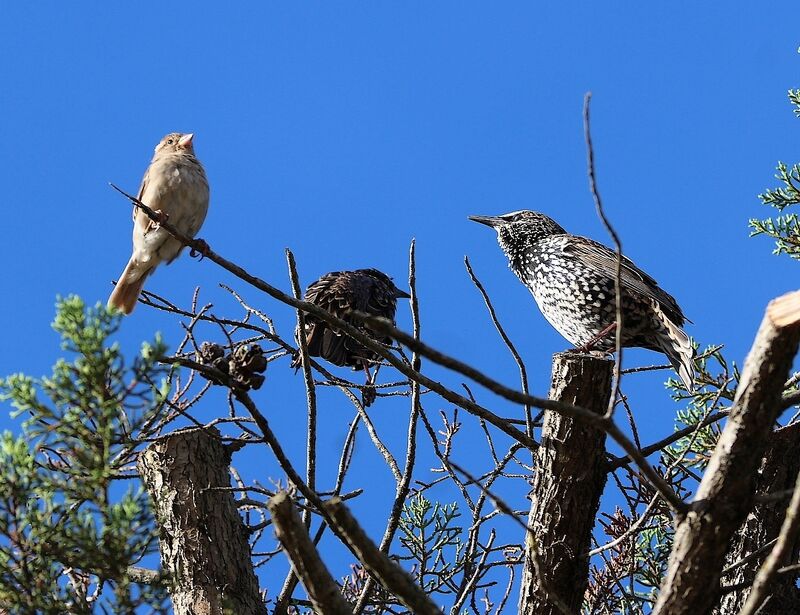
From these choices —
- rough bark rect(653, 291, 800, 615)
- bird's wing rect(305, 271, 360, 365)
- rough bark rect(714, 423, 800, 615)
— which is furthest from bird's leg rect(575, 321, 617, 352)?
rough bark rect(653, 291, 800, 615)

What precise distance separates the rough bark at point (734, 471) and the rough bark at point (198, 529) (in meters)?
1.99

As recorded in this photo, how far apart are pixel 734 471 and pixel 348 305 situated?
4.11 metres

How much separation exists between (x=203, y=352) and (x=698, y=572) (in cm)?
174

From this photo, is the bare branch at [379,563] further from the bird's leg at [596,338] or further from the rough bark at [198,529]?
the bird's leg at [596,338]

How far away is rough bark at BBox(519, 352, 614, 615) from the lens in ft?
12.0

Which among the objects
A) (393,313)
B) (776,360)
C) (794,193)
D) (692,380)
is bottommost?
(776,360)

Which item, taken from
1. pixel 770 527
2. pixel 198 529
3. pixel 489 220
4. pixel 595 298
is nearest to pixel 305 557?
pixel 198 529

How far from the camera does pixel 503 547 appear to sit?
463 centimetres

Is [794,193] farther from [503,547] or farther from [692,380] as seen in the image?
[503,547]

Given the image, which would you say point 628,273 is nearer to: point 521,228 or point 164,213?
point 521,228

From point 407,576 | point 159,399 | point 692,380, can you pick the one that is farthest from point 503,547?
point 159,399

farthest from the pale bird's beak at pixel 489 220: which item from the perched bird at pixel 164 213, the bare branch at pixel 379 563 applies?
the bare branch at pixel 379 563

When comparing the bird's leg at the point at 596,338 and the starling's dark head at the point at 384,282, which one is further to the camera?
the starling's dark head at the point at 384,282

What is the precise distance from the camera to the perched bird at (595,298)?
5.84m
